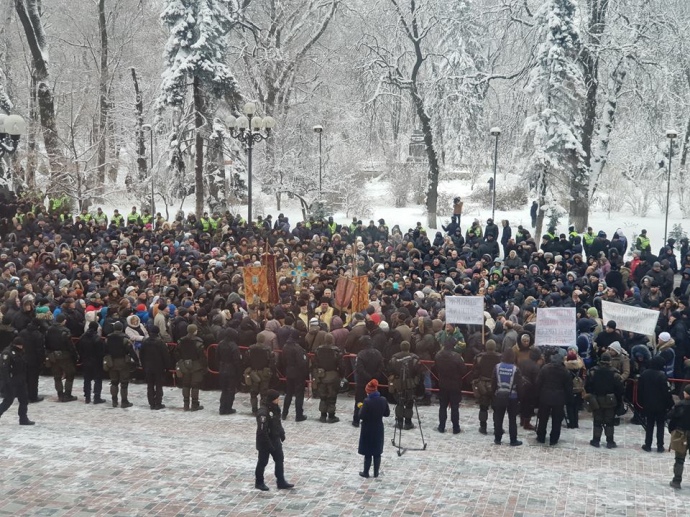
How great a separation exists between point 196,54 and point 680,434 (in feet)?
97.7

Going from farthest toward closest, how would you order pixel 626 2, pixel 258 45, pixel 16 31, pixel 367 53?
pixel 16 31, pixel 258 45, pixel 367 53, pixel 626 2

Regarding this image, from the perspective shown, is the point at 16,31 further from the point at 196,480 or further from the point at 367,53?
the point at 196,480

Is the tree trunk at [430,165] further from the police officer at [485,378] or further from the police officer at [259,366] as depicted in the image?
the police officer at [485,378]

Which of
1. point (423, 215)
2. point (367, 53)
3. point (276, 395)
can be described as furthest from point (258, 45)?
point (276, 395)

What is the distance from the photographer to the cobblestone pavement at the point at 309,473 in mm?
11141

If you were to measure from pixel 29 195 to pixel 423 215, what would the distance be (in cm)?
1689

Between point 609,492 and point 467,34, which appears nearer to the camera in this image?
point 609,492

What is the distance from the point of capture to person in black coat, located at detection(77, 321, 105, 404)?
16.0 metres

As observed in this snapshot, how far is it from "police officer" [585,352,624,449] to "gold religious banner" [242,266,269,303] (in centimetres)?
740

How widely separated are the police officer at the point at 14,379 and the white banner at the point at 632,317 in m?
9.50

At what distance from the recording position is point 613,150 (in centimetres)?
4550

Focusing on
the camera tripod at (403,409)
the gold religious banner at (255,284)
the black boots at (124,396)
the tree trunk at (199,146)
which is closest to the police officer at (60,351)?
the black boots at (124,396)

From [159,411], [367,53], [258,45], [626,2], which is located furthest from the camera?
[258,45]

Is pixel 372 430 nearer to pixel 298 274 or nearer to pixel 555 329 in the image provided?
pixel 555 329
